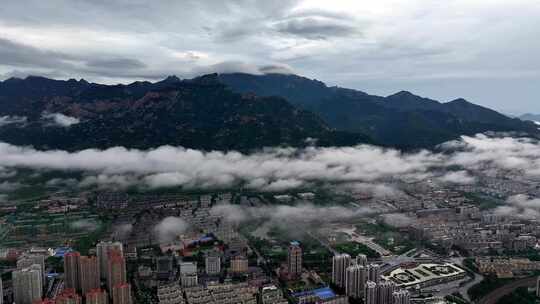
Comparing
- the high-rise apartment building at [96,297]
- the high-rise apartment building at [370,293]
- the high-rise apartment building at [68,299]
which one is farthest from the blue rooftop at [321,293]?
the high-rise apartment building at [68,299]

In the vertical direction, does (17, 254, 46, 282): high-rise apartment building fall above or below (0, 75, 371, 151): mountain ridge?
below

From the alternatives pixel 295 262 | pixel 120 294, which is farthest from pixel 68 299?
pixel 295 262

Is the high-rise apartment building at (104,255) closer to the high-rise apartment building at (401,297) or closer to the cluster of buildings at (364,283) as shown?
the cluster of buildings at (364,283)

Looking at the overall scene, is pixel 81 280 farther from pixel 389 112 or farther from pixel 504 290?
pixel 389 112

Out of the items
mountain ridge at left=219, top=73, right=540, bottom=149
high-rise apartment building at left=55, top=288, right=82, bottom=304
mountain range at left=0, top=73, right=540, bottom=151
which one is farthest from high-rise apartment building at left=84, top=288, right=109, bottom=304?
mountain ridge at left=219, top=73, right=540, bottom=149

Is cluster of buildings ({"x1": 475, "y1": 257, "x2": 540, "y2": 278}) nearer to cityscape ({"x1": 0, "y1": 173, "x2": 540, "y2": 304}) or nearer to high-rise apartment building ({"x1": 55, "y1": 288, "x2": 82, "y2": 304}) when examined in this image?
cityscape ({"x1": 0, "y1": 173, "x2": 540, "y2": 304})
